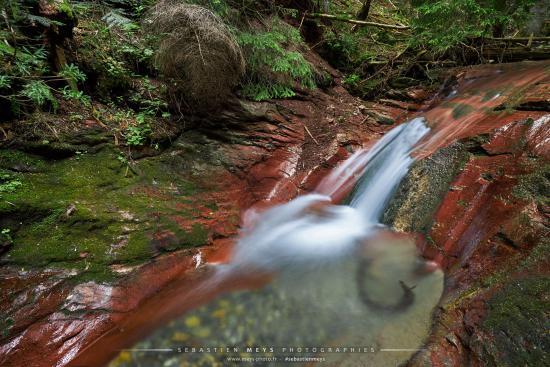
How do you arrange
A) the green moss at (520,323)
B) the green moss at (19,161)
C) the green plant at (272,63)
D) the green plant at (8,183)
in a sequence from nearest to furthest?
1. the green moss at (520,323)
2. the green plant at (8,183)
3. the green moss at (19,161)
4. the green plant at (272,63)

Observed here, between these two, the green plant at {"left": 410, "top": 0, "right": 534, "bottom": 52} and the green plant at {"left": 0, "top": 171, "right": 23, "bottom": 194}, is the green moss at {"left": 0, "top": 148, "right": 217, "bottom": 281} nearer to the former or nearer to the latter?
the green plant at {"left": 0, "top": 171, "right": 23, "bottom": 194}

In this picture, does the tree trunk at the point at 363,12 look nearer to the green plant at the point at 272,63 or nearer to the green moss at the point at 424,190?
the green plant at the point at 272,63

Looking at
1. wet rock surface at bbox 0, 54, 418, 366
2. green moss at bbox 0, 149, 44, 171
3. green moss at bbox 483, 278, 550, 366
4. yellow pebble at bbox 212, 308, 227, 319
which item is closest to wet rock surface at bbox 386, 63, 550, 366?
green moss at bbox 483, 278, 550, 366

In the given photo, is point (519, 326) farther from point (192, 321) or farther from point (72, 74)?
point (72, 74)

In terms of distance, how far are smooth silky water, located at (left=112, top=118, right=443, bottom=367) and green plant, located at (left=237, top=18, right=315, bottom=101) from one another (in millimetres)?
2398

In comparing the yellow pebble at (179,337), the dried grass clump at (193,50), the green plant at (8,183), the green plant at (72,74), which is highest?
the dried grass clump at (193,50)

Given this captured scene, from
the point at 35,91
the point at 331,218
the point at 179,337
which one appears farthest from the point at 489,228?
the point at 35,91

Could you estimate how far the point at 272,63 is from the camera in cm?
521

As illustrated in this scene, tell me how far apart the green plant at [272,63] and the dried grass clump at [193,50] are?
433 mm

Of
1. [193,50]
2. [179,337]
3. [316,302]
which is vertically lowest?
[179,337]

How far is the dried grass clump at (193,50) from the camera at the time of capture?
430 centimetres

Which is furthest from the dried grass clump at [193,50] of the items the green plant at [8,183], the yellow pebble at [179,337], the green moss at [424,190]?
the yellow pebble at [179,337]

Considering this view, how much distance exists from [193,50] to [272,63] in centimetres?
141

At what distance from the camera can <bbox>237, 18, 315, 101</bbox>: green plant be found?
5.00 metres
